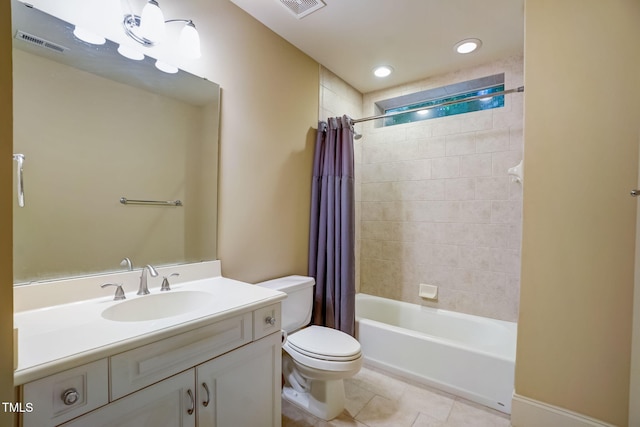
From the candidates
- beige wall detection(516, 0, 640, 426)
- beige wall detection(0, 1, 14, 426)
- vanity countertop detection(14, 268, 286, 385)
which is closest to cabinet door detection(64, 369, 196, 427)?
vanity countertop detection(14, 268, 286, 385)

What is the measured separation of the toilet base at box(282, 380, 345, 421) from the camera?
5.43ft

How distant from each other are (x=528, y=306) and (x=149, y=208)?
209 cm

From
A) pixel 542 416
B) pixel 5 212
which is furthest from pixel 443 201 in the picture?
pixel 5 212

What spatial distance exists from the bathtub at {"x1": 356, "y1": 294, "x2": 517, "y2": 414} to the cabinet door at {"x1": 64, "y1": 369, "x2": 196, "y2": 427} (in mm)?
1514

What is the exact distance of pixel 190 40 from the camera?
57.4 inches

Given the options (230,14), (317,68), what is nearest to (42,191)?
(230,14)

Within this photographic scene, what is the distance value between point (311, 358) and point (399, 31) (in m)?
2.18

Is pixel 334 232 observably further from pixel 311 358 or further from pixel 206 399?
pixel 206 399

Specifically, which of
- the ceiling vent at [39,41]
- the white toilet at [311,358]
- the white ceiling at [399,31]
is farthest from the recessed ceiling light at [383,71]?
the ceiling vent at [39,41]

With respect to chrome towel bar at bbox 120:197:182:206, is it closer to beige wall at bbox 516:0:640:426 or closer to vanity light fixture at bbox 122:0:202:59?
vanity light fixture at bbox 122:0:202:59

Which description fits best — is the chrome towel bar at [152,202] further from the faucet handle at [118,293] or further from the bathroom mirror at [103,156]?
the faucet handle at [118,293]

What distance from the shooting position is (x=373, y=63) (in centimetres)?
238

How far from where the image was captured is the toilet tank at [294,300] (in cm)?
181

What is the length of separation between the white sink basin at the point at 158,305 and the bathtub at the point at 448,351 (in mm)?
1388
